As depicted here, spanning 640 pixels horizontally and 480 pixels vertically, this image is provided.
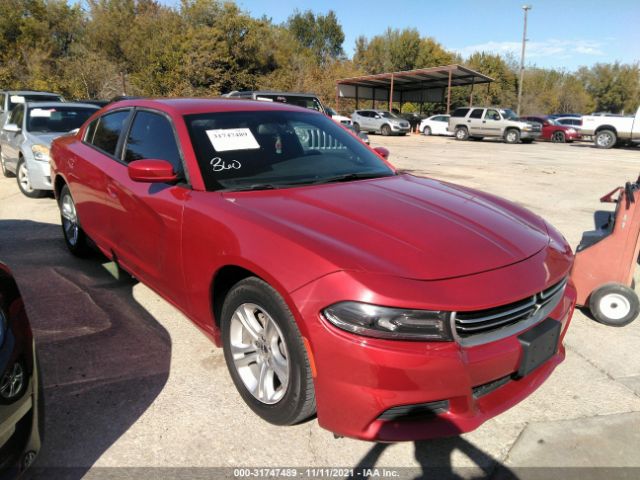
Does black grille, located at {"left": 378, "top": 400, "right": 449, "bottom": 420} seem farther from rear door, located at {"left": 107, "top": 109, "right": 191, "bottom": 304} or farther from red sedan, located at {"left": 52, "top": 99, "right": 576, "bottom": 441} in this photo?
rear door, located at {"left": 107, "top": 109, "right": 191, "bottom": 304}

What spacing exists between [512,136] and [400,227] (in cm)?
2480

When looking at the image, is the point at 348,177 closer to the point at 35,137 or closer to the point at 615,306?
the point at 615,306

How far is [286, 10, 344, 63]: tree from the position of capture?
221 feet

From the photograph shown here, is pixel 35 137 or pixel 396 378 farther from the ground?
pixel 35 137

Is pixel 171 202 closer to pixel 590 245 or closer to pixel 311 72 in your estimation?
pixel 590 245

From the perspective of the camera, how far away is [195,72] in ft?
114

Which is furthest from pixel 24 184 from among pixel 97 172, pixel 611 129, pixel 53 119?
pixel 611 129

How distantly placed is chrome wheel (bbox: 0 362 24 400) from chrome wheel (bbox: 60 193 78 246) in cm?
309

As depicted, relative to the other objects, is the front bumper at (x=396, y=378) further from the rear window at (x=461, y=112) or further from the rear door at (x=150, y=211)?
the rear window at (x=461, y=112)

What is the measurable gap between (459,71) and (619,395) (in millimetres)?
30938

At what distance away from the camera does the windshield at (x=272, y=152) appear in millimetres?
2891

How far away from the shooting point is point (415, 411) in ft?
6.39

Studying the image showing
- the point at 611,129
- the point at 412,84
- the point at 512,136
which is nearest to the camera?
the point at 611,129

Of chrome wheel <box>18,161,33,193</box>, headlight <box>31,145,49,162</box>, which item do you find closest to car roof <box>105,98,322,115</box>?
headlight <box>31,145,49,162</box>
